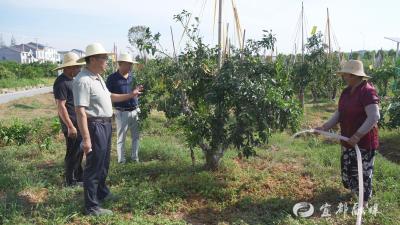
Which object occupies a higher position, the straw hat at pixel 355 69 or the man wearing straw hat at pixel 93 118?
the straw hat at pixel 355 69

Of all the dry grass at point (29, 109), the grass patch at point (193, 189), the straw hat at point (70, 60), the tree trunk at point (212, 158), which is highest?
the straw hat at point (70, 60)

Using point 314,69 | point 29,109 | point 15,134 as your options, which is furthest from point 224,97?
point 29,109

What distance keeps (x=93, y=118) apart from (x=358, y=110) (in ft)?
8.03

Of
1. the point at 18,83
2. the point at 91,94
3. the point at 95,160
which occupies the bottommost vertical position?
the point at 95,160

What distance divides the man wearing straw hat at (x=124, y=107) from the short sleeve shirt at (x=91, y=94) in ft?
5.03

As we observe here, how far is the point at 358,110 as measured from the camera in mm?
3740

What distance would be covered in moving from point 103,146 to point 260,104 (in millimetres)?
1584

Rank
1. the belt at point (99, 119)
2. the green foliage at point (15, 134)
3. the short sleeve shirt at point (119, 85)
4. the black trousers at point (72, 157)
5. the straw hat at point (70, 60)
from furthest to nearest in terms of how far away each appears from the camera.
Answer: the green foliage at point (15, 134)
the short sleeve shirt at point (119, 85)
the black trousers at point (72, 157)
the straw hat at point (70, 60)
the belt at point (99, 119)

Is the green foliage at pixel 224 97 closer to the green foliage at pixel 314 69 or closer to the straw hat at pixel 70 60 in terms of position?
the straw hat at pixel 70 60

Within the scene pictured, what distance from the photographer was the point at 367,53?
31.0 metres

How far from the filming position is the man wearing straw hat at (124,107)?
5.25 m

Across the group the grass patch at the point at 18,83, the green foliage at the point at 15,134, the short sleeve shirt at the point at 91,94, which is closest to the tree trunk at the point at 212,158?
the short sleeve shirt at the point at 91,94

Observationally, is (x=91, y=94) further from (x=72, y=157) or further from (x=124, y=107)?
(x=124, y=107)

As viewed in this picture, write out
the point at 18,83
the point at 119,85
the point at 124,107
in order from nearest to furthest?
the point at 119,85 < the point at 124,107 < the point at 18,83
